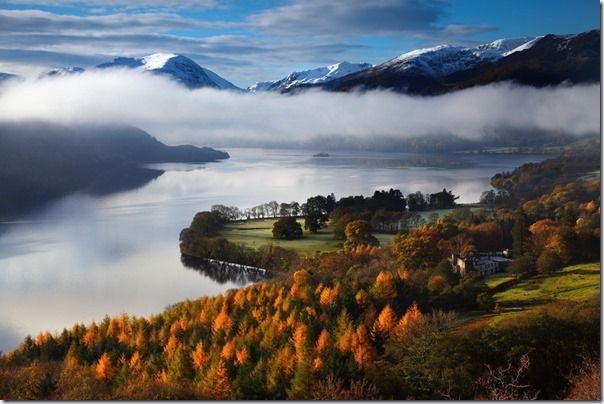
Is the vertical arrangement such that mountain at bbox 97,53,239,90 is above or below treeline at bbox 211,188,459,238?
above

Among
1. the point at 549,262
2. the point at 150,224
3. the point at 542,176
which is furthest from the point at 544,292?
the point at 150,224

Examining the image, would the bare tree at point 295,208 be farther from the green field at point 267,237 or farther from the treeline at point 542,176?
the treeline at point 542,176

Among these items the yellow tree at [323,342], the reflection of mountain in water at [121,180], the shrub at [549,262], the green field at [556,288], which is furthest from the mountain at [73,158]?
the shrub at [549,262]

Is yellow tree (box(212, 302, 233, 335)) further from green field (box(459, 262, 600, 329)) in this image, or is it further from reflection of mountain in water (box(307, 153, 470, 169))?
green field (box(459, 262, 600, 329))

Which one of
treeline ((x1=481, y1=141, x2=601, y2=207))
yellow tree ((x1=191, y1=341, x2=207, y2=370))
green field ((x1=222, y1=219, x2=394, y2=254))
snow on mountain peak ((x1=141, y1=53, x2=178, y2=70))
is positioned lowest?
yellow tree ((x1=191, y1=341, x2=207, y2=370))

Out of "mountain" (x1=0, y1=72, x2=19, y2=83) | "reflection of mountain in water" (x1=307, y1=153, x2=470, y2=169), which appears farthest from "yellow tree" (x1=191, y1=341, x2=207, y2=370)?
"mountain" (x1=0, y1=72, x2=19, y2=83)

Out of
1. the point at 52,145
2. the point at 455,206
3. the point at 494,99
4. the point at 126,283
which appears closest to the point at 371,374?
the point at 455,206

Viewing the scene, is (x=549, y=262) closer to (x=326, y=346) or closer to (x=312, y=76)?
(x=326, y=346)
